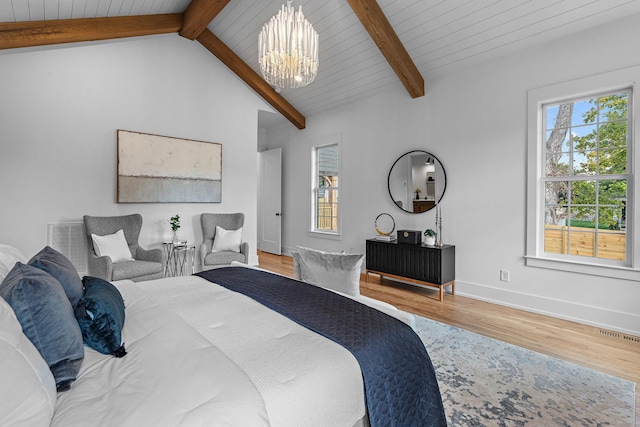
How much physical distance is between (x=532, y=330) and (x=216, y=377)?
3.03 metres

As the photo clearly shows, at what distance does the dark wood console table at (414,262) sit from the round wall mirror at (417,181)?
64cm

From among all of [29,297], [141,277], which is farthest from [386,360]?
[141,277]

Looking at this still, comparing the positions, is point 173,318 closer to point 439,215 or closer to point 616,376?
point 616,376

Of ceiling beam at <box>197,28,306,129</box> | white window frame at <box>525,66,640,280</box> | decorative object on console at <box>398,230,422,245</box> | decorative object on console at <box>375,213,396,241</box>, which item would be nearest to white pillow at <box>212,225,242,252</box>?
decorative object on console at <box>375,213,396,241</box>

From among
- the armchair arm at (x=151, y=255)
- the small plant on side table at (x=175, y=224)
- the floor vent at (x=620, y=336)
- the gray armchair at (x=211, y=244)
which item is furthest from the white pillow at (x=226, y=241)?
the floor vent at (x=620, y=336)

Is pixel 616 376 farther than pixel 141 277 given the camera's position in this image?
No

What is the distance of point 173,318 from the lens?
4.59 feet

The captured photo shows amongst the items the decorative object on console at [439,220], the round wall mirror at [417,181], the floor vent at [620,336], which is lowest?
the floor vent at [620,336]

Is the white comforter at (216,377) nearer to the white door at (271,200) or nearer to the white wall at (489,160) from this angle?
the white wall at (489,160)

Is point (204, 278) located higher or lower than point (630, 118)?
lower

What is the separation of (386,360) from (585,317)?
295cm

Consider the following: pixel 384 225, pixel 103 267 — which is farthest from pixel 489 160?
pixel 103 267

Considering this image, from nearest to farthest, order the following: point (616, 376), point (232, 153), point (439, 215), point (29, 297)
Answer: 1. point (29, 297)
2. point (616, 376)
3. point (439, 215)
4. point (232, 153)

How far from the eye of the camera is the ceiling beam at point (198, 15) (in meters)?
3.94
